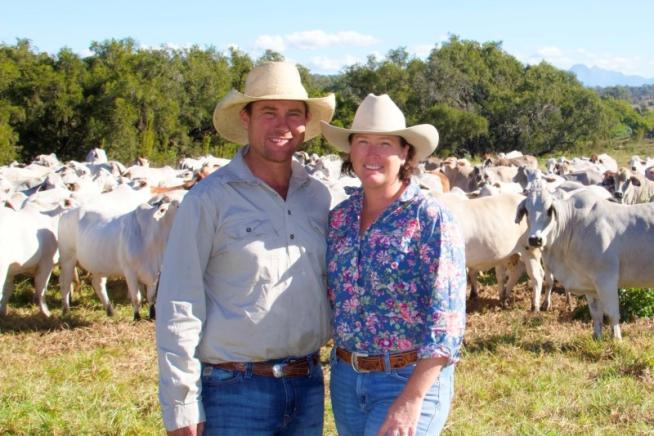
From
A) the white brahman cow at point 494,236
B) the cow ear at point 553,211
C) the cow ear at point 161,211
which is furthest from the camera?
the white brahman cow at point 494,236

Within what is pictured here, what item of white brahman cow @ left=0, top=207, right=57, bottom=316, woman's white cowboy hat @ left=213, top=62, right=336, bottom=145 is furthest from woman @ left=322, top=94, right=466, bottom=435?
white brahman cow @ left=0, top=207, right=57, bottom=316

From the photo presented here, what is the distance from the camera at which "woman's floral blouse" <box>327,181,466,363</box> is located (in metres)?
3.21

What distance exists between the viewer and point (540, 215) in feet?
29.8

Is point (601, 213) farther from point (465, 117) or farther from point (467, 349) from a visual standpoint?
point (465, 117)

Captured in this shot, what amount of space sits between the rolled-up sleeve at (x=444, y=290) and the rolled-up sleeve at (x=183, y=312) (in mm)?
980

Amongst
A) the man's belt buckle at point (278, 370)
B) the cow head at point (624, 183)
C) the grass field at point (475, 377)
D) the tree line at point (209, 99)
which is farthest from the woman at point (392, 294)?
the tree line at point (209, 99)

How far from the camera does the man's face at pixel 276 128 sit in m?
3.64

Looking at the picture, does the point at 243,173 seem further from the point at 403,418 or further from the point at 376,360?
the point at 403,418

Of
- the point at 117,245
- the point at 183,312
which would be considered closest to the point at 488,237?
the point at 117,245

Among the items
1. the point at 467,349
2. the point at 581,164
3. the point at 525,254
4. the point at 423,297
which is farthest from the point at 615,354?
the point at 581,164

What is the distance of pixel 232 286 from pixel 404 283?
0.78m

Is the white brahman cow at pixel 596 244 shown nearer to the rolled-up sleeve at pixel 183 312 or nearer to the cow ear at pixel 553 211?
the cow ear at pixel 553 211

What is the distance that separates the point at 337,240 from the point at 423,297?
0.50 m

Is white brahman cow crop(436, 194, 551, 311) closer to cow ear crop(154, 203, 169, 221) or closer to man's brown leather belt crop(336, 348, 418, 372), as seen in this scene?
cow ear crop(154, 203, 169, 221)
